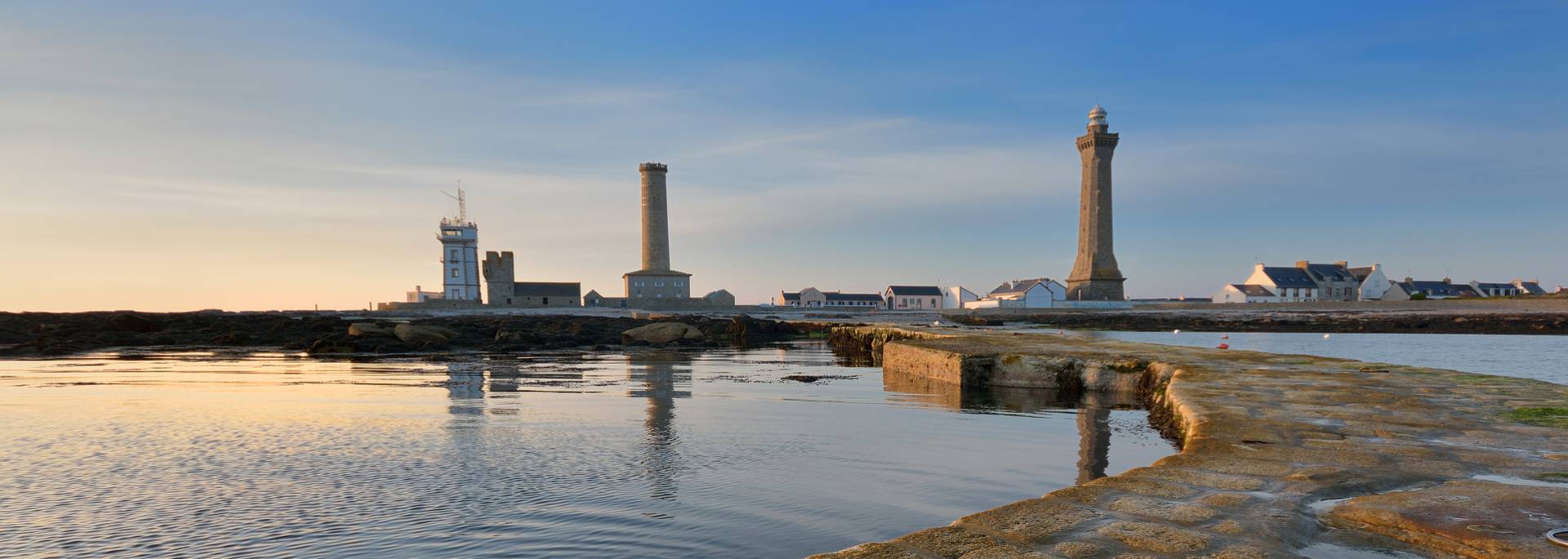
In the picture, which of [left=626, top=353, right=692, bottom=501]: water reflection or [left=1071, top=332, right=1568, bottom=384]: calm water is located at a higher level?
[left=626, top=353, right=692, bottom=501]: water reflection

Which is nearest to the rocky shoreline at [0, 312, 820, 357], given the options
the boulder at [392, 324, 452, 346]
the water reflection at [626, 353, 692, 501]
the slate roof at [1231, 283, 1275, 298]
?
the boulder at [392, 324, 452, 346]

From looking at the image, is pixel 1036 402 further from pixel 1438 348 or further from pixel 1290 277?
pixel 1290 277

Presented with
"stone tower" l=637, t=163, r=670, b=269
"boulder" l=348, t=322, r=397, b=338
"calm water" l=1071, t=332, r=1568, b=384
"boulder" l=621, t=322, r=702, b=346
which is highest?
"stone tower" l=637, t=163, r=670, b=269

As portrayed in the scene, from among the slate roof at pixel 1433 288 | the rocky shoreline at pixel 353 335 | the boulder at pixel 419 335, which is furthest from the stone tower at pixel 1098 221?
the boulder at pixel 419 335

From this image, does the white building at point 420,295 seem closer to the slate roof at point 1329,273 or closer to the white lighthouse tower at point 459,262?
the white lighthouse tower at point 459,262

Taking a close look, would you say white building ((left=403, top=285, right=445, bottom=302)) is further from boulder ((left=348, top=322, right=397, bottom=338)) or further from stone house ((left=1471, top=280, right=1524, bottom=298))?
stone house ((left=1471, top=280, right=1524, bottom=298))

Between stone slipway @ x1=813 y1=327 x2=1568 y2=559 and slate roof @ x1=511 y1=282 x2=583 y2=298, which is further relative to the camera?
slate roof @ x1=511 y1=282 x2=583 y2=298

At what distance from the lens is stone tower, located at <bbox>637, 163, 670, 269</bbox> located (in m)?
77.8

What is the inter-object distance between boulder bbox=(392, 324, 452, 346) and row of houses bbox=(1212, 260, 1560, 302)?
95.3 metres

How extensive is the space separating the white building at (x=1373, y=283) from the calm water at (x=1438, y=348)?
7237cm

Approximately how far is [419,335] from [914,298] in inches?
3363

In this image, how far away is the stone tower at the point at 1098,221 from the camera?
79.2 metres

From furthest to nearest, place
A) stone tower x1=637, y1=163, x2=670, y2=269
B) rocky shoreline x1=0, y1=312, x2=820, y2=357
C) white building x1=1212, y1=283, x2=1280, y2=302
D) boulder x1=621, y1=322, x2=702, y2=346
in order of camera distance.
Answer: white building x1=1212, y1=283, x2=1280, y2=302, stone tower x1=637, y1=163, x2=670, y2=269, boulder x1=621, y1=322, x2=702, y2=346, rocky shoreline x1=0, y1=312, x2=820, y2=357

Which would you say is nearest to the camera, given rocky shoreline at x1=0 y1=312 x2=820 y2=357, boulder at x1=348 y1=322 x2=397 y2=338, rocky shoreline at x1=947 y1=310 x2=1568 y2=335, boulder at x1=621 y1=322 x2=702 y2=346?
rocky shoreline at x1=0 y1=312 x2=820 y2=357
